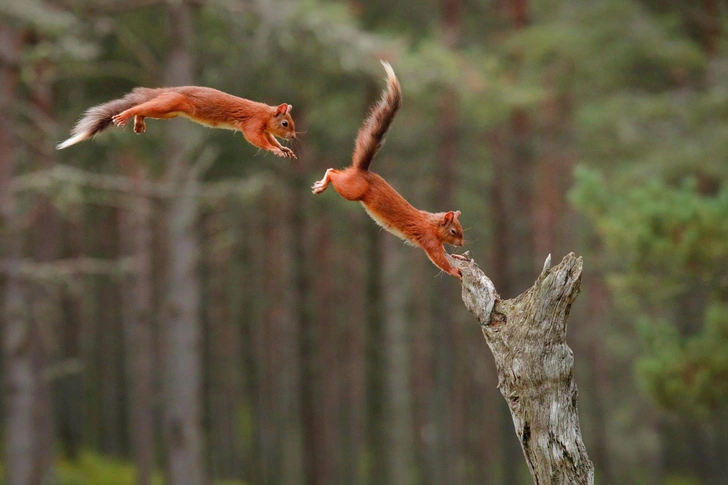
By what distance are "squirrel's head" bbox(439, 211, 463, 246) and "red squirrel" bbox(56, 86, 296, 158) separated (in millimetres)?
909

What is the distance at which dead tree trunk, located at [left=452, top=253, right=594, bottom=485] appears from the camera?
13.0 feet

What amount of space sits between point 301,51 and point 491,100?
11.3 feet

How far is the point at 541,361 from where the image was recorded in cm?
401

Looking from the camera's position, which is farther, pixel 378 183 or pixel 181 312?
pixel 181 312

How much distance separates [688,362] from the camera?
9484 mm

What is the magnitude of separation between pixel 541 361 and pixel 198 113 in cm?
212

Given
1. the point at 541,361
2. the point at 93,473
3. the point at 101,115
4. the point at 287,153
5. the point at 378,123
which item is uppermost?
the point at 93,473

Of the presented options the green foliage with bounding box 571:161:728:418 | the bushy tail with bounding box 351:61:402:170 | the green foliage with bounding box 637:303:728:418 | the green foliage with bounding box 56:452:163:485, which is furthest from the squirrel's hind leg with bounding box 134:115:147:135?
the green foliage with bounding box 56:452:163:485

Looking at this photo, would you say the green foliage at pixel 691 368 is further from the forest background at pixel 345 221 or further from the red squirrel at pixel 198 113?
the red squirrel at pixel 198 113

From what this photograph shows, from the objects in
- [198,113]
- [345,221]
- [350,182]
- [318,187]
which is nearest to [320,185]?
[318,187]

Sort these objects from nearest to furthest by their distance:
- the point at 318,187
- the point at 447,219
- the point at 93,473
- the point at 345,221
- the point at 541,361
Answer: the point at 318,187
the point at 447,219
the point at 541,361
the point at 93,473
the point at 345,221

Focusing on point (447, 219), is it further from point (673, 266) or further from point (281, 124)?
point (673, 266)

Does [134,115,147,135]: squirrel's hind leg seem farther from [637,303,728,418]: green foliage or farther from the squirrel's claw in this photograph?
[637,303,728,418]: green foliage

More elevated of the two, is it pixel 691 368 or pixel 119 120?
pixel 691 368
